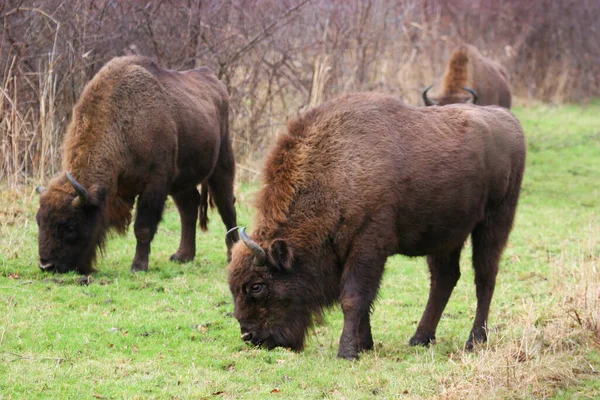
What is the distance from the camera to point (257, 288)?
22.8 feet

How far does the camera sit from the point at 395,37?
2098 centimetres

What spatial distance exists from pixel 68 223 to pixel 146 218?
3.12ft

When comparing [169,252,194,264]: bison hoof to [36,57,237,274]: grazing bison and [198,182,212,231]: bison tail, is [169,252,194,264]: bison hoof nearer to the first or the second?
[36,57,237,274]: grazing bison

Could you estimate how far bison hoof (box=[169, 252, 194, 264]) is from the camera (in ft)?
35.6

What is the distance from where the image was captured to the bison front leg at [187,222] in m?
11.0

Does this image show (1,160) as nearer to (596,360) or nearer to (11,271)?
(11,271)

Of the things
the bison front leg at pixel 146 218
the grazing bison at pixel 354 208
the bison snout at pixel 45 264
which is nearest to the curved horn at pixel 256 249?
the grazing bison at pixel 354 208

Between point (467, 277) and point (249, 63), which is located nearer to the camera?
point (467, 277)

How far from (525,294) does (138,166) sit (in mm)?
4663

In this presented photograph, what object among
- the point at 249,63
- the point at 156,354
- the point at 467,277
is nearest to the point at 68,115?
the point at 249,63

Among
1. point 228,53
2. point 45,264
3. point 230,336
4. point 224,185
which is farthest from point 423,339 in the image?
point 228,53

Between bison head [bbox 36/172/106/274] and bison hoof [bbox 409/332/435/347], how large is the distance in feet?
12.7

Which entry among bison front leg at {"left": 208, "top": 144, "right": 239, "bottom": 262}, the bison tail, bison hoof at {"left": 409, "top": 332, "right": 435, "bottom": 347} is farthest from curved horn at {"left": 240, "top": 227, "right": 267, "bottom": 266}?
the bison tail

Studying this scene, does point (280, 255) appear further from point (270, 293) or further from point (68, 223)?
point (68, 223)
